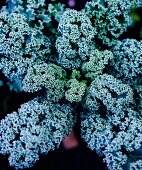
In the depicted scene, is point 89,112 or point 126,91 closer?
point 126,91

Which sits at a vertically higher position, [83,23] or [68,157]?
[83,23]

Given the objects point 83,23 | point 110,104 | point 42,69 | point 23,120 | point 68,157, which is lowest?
point 68,157

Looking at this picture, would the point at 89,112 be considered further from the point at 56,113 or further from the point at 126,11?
the point at 126,11

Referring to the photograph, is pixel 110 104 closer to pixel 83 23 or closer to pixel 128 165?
pixel 128 165

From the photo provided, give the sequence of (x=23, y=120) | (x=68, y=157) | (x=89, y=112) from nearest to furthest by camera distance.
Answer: (x=23, y=120)
(x=89, y=112)
(x=68, y=157)

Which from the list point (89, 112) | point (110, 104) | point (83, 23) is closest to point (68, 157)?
point (89, 112)

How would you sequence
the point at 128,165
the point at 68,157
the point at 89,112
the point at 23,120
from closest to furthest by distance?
the point at 128,165 → the point at 23,120 → the point at 89,112 → the point at 68,157

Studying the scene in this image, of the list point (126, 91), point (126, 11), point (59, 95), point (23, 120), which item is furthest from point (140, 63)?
point (23, 120)

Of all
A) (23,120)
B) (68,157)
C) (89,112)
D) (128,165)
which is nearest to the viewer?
(128,165)

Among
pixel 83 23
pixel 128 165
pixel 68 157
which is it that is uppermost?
pixel 83 23
